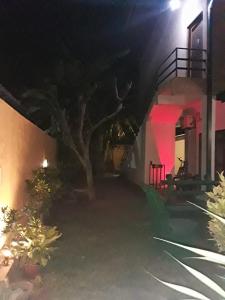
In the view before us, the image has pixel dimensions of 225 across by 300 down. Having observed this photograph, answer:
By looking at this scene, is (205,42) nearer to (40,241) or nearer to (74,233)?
(74,233)

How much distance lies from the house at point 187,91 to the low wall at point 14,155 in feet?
17.4

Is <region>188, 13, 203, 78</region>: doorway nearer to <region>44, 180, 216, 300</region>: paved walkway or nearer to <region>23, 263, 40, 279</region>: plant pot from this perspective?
<region>44, 180, 216, 300</region>: paved walkway

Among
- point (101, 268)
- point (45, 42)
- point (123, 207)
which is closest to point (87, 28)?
Result: point (45, 42)

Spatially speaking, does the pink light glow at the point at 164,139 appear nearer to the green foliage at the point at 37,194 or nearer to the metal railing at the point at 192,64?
the metal railing at the point at 192,64

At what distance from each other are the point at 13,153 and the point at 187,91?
7277 millimetres

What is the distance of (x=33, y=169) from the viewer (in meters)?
9.84

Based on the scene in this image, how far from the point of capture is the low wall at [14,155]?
6078 millimetres

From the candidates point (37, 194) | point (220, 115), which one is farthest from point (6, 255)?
point (220, 115)

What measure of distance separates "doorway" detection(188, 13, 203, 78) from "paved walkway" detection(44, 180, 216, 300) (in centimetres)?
490

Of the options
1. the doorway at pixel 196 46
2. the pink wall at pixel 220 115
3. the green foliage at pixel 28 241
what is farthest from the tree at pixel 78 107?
the green foliage at pixel 28 241

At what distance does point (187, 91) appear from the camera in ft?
41.7

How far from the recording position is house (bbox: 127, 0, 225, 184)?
12023mm

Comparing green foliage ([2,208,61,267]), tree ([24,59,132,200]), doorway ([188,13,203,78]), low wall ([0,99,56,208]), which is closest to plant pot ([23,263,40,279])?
green foliage ([2,208,61,267])

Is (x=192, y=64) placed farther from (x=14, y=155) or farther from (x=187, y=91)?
(x=14, y=155)
